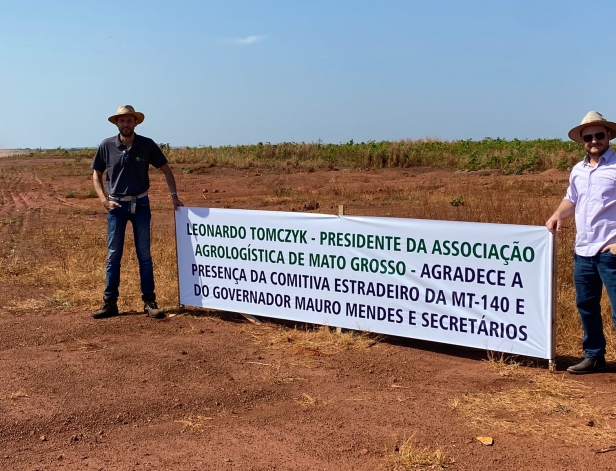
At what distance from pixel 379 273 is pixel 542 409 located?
192 cm

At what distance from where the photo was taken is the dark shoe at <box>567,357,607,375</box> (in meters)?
5.10

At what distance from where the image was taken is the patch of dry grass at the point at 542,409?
4.08m

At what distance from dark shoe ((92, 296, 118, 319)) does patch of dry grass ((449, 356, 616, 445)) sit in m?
3.85

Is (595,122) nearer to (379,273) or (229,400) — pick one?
(379,273)

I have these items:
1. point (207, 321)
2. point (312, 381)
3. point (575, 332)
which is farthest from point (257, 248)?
point (575, 332)

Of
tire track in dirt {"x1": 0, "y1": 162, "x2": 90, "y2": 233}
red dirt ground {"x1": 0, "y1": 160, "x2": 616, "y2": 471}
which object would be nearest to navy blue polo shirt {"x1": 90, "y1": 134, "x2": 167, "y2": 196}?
red dirt ground {"x1": 0, "y1": 160, "x2": 616, "y2": 471}

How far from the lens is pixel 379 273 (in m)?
5.92

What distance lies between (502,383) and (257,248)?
273 cm

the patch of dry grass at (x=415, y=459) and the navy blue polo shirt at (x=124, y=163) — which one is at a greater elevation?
the navy blue polo shirt at (x=124, y=163)

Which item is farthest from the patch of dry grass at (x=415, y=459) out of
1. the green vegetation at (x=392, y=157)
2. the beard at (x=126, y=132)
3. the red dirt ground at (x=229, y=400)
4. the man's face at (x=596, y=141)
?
the green vegetation at (x=392, y=157)

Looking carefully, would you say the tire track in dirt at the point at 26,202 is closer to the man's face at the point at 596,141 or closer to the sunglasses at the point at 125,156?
the sunglasses at the point at 125,156

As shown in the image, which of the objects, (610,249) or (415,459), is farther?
(610,249)

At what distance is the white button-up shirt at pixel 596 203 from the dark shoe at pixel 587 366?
84 cm

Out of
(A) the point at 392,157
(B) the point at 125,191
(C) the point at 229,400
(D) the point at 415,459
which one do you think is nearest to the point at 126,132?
(B) the point at 125,191
